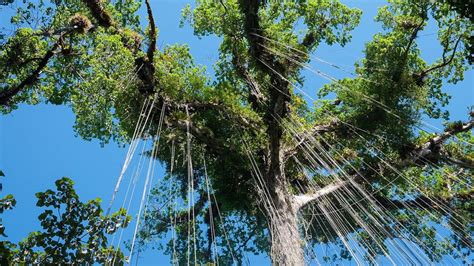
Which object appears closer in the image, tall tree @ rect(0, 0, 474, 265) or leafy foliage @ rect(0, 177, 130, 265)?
leafy foliage @ rect(0, 177, 130, 265)

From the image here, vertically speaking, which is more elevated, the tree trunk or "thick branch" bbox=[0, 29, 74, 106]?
"thick branch" bbox=[0, 29, 74, 106]

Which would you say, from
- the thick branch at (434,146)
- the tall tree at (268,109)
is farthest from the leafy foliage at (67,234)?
the thick branch at (434,146)

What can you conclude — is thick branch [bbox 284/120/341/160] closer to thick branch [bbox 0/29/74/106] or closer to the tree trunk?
the tree trunk

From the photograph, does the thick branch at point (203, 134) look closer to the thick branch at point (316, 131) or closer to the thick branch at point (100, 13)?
the thick branch at point (316, 131)

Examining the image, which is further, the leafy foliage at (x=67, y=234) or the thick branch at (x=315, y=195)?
the thick branch at (x=315, y=195)

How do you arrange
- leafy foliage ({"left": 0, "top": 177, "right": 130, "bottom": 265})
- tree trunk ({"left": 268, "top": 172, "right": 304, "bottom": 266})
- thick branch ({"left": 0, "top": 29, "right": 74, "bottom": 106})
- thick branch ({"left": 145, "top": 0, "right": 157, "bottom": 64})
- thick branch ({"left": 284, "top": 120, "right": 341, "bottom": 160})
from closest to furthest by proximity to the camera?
leafy foliage ({"left": 0, "top": 177, "right": 130, "bottom": 265})
tree trunk ({"left": 268, "top": 172, "right": 304, "bottom": 266})
thick branch ({"left": 145, "top": 0, "right": 157, "bottom": 64})
thick branch ({"left": 0, "top": 29, "right": 74, "bottom": 106})
thick branch ({"left": 284, "top": 120, "right": 341, "bottom": 160})

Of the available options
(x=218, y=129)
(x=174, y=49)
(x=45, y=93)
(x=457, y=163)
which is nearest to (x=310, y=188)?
(x=218, y=129)

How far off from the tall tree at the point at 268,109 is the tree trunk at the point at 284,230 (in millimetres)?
17

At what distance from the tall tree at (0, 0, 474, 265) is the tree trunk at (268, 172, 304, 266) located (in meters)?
0.02

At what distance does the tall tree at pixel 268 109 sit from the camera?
512cm

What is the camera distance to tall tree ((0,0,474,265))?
202 inches

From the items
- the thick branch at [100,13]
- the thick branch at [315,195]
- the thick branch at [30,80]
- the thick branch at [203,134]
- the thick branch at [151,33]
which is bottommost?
the thick branch at [315,195]

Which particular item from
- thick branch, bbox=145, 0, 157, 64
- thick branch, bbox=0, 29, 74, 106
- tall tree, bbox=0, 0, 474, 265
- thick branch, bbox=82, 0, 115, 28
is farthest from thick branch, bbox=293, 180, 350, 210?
thick branch, bbox=0, 29, 74, 106

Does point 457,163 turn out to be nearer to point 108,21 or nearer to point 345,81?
point 345,81
